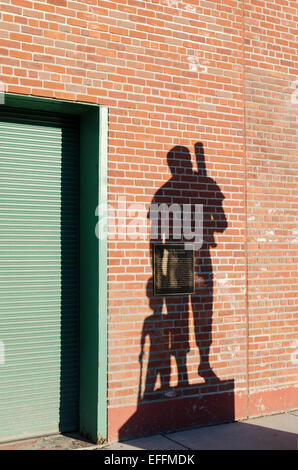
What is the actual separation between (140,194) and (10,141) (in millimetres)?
1402

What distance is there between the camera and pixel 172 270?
5742mm

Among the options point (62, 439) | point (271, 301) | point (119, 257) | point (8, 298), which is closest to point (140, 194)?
point (119, 257)

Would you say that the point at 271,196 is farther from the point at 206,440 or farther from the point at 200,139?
the point at 206,440

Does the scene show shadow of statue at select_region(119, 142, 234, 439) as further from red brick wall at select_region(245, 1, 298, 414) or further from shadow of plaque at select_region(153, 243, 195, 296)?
red brick wall at select_region(245, 1, 298, 414)

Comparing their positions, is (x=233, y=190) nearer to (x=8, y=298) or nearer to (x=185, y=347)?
(x=185, y=347)

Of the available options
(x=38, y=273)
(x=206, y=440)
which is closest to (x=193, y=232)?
(x=38, y=273)

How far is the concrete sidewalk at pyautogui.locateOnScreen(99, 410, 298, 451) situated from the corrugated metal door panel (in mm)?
825

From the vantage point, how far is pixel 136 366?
214 inches

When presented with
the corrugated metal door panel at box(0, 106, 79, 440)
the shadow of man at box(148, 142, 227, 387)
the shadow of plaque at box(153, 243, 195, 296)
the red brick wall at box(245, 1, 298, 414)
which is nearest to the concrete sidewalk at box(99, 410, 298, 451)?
the red brick wall at box(245, 1, 298, 414)

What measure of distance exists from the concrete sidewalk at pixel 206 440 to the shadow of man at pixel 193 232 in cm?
54

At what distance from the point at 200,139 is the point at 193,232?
3.46ft

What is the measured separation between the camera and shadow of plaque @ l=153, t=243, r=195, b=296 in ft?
18.5

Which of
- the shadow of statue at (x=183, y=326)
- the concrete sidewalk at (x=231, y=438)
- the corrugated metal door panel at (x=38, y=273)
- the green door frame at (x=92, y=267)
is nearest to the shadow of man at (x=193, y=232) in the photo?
the shadow of statue at (x=183, y=326)

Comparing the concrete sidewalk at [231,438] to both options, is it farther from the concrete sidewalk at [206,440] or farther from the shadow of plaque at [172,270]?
the shadow of plaque at [172,270]
